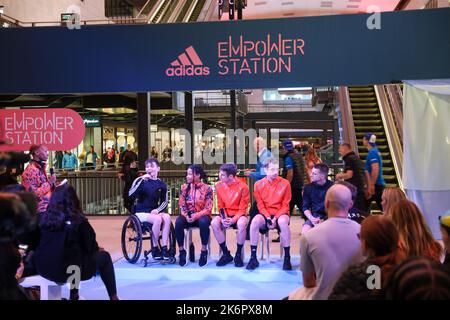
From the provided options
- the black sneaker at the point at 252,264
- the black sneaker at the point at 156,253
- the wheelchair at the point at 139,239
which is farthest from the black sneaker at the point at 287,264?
the black sneaker at the point at 156,253

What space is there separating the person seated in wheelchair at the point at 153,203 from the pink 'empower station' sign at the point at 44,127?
194cm

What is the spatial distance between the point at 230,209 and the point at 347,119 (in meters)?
5.71

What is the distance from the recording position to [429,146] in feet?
23.0

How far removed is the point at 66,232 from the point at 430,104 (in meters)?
5.19

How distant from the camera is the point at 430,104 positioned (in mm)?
7012

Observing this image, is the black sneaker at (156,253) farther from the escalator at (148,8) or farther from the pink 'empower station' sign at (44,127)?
the escalator at (148,8)

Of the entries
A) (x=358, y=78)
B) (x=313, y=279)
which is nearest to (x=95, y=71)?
(x=358, y=78)

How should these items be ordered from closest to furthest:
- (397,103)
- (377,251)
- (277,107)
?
(377,251) < (397,103) < (277,107)

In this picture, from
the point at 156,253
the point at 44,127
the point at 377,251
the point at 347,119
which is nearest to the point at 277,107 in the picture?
the point at 347,119

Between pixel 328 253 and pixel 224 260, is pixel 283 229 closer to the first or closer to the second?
pixel 224 260

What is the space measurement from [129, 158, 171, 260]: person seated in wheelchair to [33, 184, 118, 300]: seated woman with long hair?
6.80 feet

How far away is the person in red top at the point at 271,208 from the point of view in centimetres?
577

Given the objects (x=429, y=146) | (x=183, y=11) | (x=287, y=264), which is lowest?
(x=287, y=264)

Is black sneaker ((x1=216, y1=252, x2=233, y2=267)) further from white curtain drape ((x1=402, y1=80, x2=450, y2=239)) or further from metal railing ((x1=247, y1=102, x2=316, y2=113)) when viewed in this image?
metal railing ((x1=247, y1=102, x2=316, y2=113))
